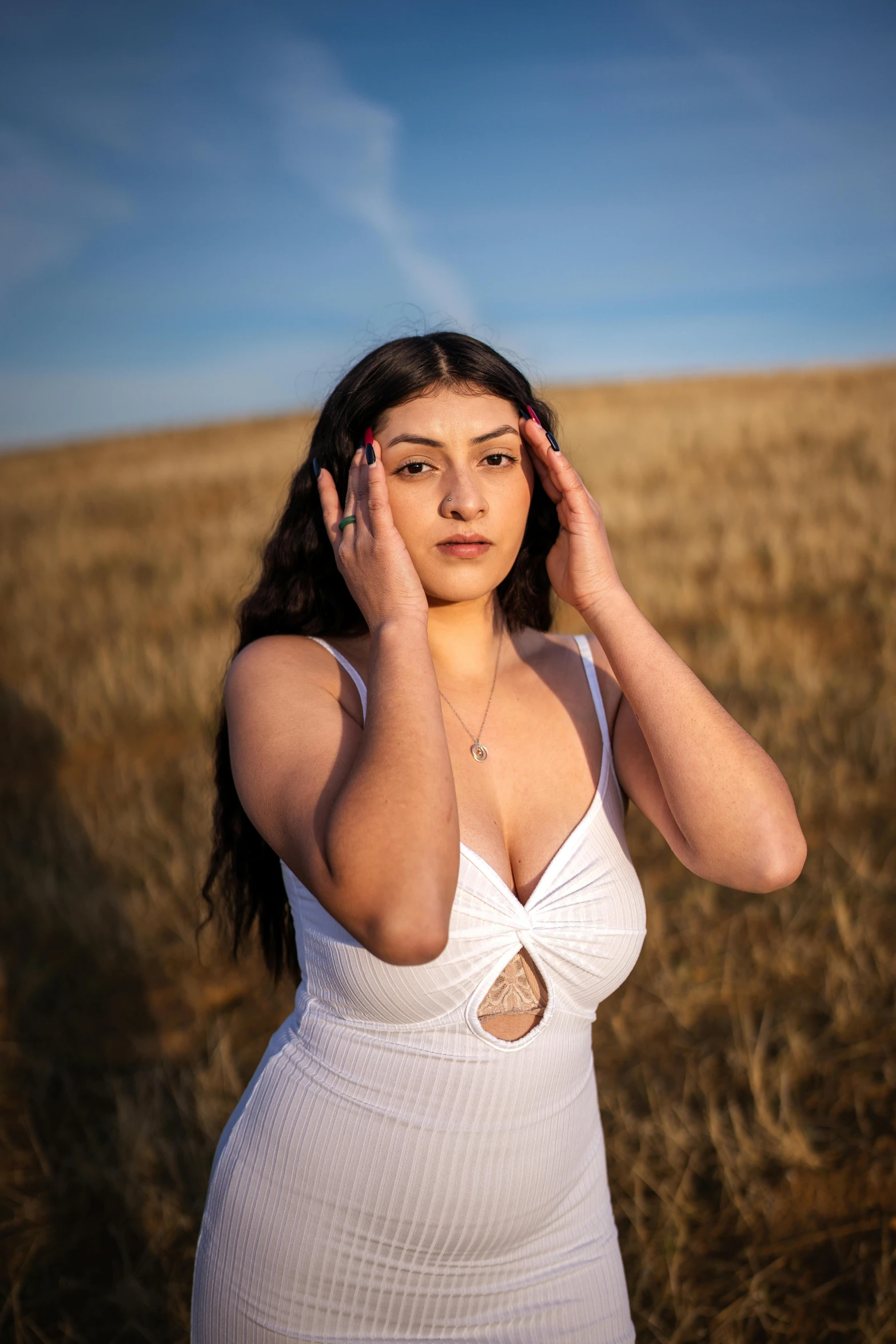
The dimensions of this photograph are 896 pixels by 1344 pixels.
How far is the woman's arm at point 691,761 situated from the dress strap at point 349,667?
1.55ft

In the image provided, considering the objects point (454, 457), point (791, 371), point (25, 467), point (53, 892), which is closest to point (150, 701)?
point (53, 892)

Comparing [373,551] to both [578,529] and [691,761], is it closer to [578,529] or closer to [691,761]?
[578,529]

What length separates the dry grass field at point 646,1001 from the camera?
112 inches

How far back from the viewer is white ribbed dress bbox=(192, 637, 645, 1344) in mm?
1619

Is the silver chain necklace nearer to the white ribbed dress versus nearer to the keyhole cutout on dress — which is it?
the white ribbed dress

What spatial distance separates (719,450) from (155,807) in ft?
41.6

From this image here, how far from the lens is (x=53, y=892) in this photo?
4.82 m

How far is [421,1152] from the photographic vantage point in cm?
162

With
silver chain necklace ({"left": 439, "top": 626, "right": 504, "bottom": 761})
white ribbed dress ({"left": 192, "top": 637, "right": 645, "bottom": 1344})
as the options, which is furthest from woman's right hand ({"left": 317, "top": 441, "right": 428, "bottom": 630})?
white ribbed dress ({"left": 192, "top": 637, "right": 645, "bottom": 1344})

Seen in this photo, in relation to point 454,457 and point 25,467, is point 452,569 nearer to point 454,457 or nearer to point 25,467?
point 454,457

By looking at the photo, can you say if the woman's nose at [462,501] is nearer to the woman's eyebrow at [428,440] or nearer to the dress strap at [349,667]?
the woman's eyebrow at [428,440]

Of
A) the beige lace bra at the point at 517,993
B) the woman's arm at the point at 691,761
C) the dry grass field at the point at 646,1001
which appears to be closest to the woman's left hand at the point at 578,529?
the woman's arm at the point at 691,761

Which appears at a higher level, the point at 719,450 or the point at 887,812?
the point at 719,450

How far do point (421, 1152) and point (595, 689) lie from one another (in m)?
1.04
